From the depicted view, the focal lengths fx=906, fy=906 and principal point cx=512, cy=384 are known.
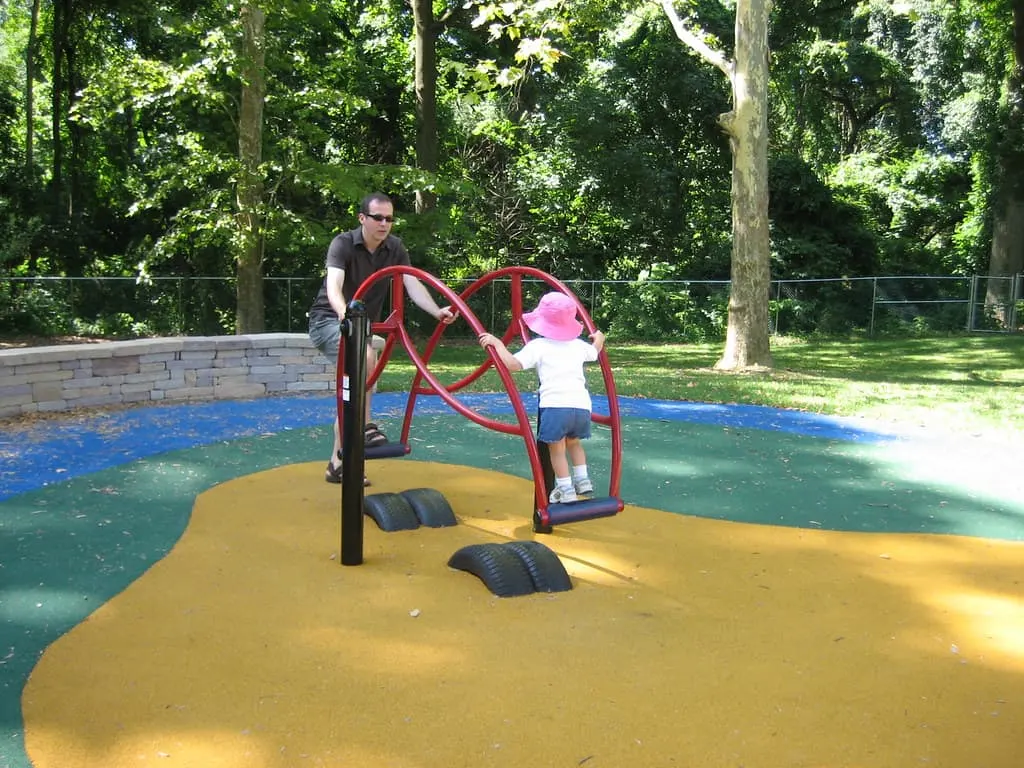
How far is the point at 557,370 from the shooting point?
4.36m

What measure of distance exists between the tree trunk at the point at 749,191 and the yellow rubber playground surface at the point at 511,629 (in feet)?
23.0

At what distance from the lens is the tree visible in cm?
1244

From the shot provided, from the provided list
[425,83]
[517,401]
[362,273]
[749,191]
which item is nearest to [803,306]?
[749,191]

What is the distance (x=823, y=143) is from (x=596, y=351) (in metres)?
30.4

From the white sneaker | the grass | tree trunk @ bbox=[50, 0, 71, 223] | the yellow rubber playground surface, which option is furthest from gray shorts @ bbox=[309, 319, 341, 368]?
tree trunk @ bbox=[50, 0, 71, 223]

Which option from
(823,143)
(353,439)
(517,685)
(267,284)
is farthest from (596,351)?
(823,143)

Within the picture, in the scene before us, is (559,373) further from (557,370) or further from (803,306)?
(803,306)

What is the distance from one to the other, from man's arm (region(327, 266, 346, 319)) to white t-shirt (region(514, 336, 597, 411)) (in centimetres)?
117

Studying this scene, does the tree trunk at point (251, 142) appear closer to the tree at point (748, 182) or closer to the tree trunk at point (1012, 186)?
the tree at point (748, 182)

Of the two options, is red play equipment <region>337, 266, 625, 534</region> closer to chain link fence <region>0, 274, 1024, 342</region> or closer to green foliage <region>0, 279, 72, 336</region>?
chain link fence <region>0, 274, 1024, 342</region>

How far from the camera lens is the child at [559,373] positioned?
4.35 meters

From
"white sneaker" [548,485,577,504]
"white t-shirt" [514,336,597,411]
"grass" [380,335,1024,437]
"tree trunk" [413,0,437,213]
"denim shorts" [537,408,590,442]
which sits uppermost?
"tree trunk" [413,0,437,213]

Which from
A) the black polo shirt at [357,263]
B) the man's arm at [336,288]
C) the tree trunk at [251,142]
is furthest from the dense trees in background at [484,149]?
the man's arm at [336,288]

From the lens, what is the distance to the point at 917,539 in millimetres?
4809
